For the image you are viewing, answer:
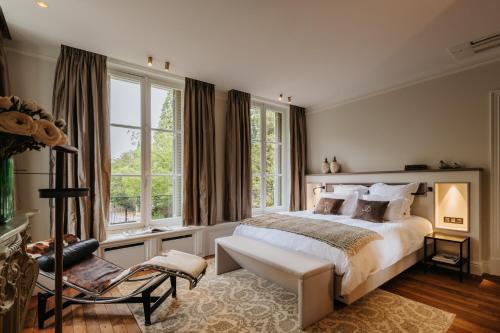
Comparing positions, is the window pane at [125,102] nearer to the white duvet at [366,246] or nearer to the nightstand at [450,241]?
the white duvet at [366,246]

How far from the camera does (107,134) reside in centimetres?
306

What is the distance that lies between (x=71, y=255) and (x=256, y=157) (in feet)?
10.7

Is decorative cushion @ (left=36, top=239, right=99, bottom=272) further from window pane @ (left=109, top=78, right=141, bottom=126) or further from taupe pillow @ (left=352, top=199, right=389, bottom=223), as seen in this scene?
taupe pillow @ (left=352, top=199, right=389, bottom=223)

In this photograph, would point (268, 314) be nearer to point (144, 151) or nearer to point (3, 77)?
point (144, 151)

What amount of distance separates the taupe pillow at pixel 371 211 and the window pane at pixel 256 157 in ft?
6.52

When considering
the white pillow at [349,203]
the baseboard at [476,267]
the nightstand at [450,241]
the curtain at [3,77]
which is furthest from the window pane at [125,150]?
the baseboard at [476,267]

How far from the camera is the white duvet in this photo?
2.15 meters

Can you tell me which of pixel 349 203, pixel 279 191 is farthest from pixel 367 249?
pixel 279 191

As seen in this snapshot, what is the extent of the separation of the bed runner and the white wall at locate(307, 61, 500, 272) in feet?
6.03

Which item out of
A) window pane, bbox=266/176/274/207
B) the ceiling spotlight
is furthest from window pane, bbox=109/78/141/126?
window pane, bbox=266/176/274/207

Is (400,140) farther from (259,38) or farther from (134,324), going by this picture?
(134,324)

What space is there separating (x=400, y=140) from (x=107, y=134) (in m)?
4.18

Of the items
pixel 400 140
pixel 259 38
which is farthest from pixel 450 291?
pixel 259 38

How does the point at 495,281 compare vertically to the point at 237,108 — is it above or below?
below
